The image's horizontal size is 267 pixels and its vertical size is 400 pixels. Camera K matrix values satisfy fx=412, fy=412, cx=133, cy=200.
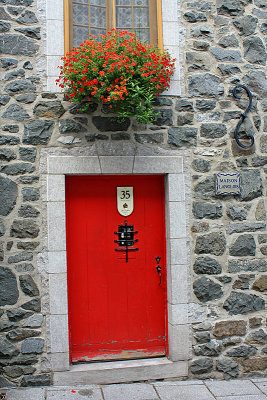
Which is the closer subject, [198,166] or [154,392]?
[154,392]

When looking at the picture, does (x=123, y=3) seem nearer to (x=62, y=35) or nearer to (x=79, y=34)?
(x=79, y=34)

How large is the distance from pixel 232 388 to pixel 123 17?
13.0 ft

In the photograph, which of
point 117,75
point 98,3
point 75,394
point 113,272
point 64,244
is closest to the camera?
point 117,75

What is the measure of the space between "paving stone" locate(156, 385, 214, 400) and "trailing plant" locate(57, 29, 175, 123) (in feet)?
8.40


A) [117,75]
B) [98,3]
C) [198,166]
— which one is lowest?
[198,166]

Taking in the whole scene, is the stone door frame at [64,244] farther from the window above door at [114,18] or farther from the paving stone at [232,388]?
the window above door at [114,18]

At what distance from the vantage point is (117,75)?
3684 mm

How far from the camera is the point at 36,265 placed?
3955mm

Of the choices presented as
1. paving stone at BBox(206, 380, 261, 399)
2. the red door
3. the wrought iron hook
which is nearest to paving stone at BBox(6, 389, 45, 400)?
the red door

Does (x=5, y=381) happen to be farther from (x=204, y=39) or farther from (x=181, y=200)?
(x=204, y=39)

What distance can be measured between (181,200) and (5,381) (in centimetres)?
243

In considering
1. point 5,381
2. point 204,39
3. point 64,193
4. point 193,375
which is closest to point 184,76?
point 204,39

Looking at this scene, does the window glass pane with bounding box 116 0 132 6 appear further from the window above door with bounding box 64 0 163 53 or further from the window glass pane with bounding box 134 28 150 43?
the window glass pane with bounding box 134 28 150 43

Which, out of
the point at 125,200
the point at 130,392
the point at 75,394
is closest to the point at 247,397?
the point at 130,392
